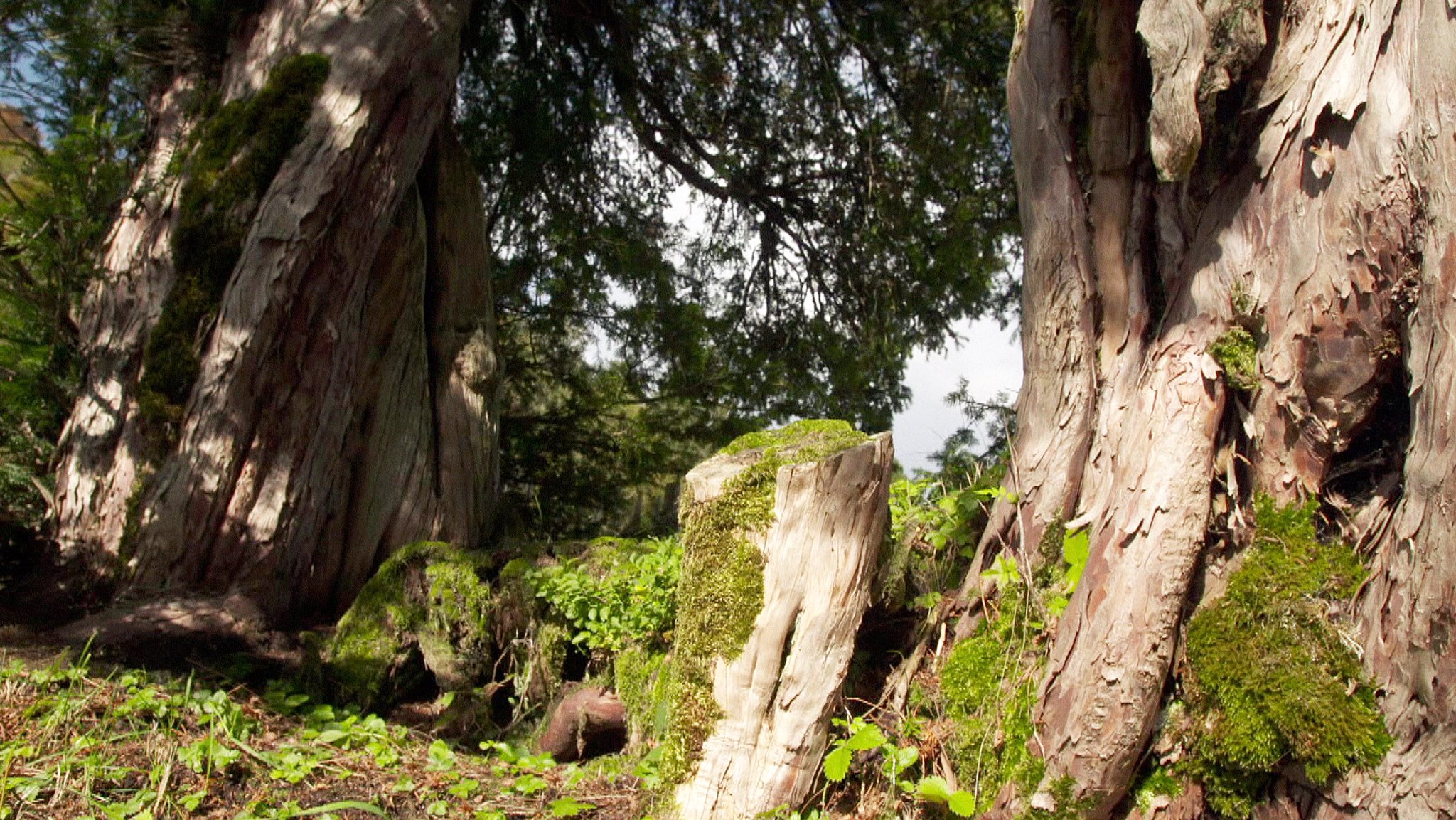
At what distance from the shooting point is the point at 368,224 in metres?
5.60

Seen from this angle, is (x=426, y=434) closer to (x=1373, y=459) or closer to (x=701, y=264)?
(x=701, y=264)

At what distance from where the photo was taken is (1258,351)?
3.04 metres

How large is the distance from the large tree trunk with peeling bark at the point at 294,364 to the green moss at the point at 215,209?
0.08 meters

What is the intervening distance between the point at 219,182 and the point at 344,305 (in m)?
0.91

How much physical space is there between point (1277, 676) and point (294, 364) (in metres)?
4.85

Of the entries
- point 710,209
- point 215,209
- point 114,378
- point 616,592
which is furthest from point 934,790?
point 710,209

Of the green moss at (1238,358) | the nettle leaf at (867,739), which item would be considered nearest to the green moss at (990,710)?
the nettle leaf at (867,739)

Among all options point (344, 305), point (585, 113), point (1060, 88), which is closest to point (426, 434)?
point (344, 305)

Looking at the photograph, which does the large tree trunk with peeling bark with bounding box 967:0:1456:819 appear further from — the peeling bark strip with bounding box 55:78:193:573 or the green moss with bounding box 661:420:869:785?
the peeling bark strip with bounding box 55:78:193:573

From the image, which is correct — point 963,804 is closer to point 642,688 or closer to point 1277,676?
point 1277,676

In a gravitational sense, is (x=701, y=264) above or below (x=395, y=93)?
above

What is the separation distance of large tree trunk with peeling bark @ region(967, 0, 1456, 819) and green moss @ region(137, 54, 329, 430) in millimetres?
4150

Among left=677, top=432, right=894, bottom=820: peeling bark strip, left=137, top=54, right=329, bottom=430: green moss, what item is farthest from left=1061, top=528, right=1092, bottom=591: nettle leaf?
left=137, top=54, right=329, bottom=430: green moss

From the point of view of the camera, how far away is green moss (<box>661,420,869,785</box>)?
3.34 metres
